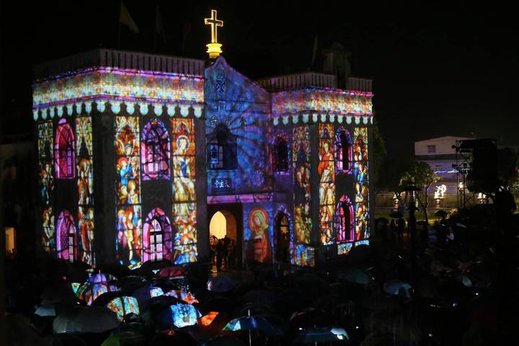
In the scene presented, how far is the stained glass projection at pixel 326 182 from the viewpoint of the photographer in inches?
1284

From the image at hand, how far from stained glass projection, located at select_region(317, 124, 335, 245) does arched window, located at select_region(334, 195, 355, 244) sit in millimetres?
540

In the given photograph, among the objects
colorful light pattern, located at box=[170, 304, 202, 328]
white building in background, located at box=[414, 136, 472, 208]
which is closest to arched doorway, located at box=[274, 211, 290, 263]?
colorful light pattern, located at box=[170, 304, 202, 328]

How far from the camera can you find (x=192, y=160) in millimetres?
29359

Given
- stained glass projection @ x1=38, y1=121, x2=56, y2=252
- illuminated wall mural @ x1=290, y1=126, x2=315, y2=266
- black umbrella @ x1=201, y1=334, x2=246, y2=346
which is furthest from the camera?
illuminated wall mural @ x1=290, y1=126, x2=315, y2=266

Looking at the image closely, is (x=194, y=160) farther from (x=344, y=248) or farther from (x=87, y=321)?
(x=87, y=321)

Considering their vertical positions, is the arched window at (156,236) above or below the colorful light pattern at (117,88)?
below

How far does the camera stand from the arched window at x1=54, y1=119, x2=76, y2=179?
91.9ft

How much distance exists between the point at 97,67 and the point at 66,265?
720 centimetres

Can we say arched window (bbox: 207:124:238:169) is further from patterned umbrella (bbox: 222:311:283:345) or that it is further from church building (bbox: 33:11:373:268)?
patterned umbrella (bbox: 222:311:283:345)

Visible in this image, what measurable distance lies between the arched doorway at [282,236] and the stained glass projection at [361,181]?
338cm

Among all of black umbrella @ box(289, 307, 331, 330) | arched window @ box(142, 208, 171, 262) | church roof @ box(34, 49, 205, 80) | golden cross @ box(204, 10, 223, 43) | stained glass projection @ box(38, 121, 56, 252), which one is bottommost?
black umbrella @ box(289, 307, 331, 330)

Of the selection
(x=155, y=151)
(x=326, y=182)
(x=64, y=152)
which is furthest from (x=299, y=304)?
(x=326, y=182)

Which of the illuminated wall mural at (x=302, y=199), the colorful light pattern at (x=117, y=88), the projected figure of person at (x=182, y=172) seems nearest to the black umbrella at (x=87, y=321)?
the colorful light pattern at (x=117, y=88)

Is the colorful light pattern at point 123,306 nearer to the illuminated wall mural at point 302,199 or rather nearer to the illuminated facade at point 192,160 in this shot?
the illuminated facade at point 192,160
